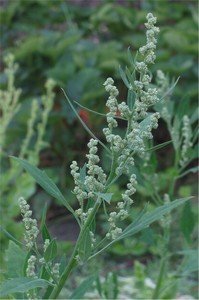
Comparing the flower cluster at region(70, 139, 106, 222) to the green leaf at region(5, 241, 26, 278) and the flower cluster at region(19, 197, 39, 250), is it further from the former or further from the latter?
the green leaf at region(5, 241, 26, 278)

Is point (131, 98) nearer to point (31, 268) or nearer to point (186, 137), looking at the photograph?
point (31, 268)

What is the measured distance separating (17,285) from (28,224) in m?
0.10

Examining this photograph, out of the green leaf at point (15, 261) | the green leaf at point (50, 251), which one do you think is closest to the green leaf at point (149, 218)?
the green leaf at point (50, 251)

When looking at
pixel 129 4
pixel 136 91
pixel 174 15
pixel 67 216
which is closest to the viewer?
pixel 136 91

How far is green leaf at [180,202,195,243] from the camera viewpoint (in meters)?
1.90

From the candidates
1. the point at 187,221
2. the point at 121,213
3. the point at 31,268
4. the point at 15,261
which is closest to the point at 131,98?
the point at 121,213

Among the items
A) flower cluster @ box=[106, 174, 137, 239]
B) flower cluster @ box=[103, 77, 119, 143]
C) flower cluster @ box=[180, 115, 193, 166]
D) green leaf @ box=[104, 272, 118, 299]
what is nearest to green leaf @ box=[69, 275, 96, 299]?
flower cluster @ box=[106, 174, 137, 239]

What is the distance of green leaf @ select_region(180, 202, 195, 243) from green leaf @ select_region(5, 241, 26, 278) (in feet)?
2.10

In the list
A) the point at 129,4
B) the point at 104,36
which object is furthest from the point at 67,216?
the point at 129,4

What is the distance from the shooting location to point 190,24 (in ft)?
17.7

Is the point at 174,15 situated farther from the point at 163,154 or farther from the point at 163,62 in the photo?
the point at 163,154

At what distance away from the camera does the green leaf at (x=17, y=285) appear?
43.0 inches

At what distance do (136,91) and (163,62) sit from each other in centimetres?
382

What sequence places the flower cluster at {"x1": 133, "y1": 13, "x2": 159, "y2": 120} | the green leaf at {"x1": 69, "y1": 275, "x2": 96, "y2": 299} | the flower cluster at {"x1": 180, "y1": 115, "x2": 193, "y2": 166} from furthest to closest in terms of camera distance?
1. the flower cluster at {"x1": 180, "y1": 115, "x2": 193, "y2": 166}
2. the green leaf at {"x1": 69, "y1": 275, "x2": 96, "y2": 299}
3. the flower cluster at {"x1": 133, "y1": 13, "x2": 159, "y2": 120}
